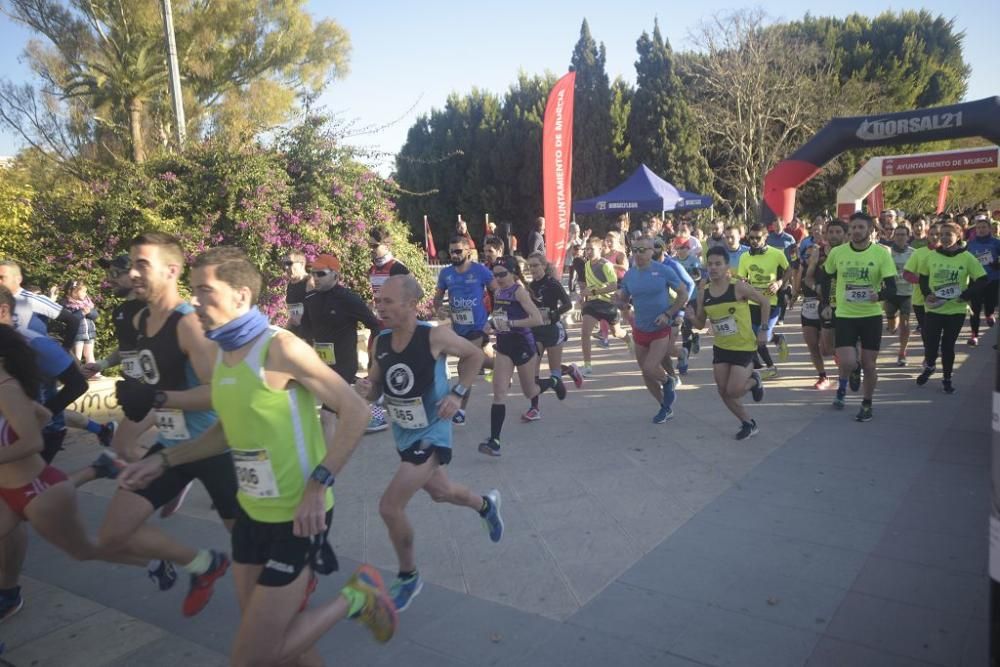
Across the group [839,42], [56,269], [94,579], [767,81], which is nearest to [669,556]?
[94,579]

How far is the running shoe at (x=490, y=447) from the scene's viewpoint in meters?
6.20

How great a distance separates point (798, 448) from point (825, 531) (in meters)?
1.79

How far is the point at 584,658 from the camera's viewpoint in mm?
3129

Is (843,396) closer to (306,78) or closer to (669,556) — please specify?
(669,556)

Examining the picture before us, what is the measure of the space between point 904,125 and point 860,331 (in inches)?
277

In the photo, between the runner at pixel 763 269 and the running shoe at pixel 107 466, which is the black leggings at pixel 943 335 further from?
the running shoe at pixel 107 466

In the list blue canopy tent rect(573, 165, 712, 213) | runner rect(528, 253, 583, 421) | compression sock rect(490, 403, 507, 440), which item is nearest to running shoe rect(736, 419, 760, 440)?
runner rect(528, 253, 583, 421)

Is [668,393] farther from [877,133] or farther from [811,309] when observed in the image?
[877,133]

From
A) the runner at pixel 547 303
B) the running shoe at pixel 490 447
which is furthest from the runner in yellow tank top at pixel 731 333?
the running shoe at pixel 490 447

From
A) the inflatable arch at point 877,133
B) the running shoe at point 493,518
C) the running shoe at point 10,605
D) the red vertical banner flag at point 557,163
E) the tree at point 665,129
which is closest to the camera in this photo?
the running shoe at point 10,605

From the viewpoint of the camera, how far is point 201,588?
141 inches

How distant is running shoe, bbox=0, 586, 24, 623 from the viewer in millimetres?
3703

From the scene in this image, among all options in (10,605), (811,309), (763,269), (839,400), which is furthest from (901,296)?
(10,605)

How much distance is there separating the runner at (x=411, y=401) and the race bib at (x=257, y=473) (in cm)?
100
